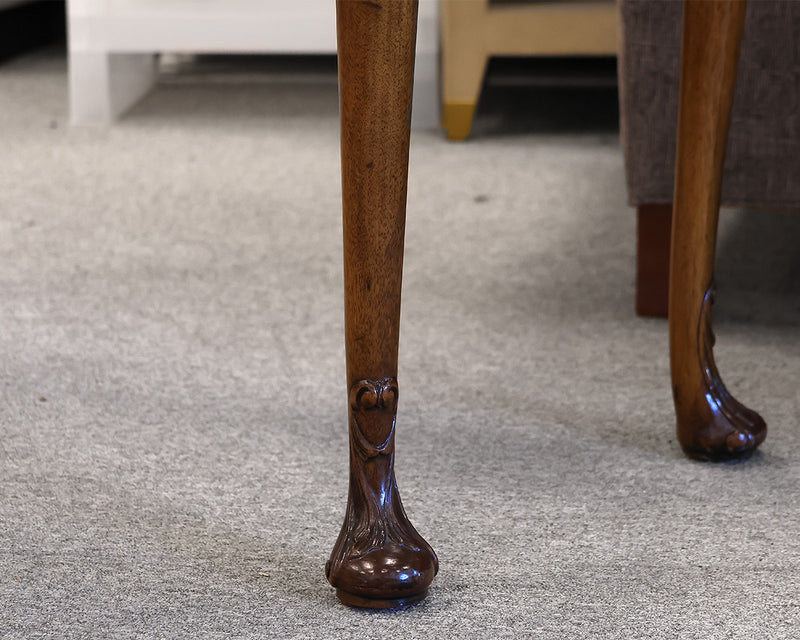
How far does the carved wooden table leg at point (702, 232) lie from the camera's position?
0.68 metres

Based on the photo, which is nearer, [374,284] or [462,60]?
[374,284]

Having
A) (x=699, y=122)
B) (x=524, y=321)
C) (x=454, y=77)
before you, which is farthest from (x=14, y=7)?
(x=699, y=122)

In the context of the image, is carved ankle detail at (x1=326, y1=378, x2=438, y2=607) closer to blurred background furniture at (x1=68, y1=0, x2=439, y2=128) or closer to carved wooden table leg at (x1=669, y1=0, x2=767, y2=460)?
carved wooden table leg at (x1=669, y1=0, x2=767, y2=460)

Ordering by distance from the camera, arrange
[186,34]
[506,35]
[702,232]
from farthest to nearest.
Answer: [186,34]
[506,35]
[702,232]

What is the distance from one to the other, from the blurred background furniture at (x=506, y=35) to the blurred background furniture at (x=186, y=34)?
0.36 ft

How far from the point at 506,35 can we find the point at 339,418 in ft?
3.90

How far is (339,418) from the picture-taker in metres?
0.80

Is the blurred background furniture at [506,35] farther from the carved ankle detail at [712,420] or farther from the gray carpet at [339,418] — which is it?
the carved ankle detail at [712,420]

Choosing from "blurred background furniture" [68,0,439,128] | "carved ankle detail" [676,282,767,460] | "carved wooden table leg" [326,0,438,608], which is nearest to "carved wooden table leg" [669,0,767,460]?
"carved ankle detail" [676,282,767,460]

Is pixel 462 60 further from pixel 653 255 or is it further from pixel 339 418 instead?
pixel 339 418

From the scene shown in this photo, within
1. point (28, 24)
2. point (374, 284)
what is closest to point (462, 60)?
point (374, 284)

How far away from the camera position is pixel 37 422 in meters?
0.79

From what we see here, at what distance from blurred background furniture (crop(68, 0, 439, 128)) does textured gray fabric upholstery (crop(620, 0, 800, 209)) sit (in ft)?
3.27

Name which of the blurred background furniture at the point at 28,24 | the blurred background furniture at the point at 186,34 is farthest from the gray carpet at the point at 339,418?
the blurred background furniture at the point at 28,24
